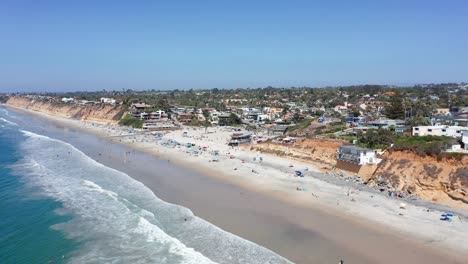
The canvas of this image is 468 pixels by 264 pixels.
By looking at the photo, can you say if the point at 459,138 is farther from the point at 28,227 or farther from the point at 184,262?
the point at 28,227

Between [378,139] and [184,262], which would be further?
[378,139]

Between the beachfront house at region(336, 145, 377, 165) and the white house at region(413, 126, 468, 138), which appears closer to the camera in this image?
the beachfront house at region(336, 145, 377, 165)

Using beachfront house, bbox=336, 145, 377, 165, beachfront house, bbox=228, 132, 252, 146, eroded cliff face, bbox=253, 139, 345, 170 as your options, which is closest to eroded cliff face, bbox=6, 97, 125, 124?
beachfront house, bbox=228, 132, 252, 146

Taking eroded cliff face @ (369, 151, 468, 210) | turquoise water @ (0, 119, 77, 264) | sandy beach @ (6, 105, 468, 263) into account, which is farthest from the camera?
eroded cliff face @ (369, 151, 468, 210)

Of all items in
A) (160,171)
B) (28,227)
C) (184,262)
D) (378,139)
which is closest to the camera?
(184,262)

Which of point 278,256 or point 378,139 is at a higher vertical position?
point 378,139

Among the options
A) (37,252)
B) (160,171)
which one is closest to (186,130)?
(160,171)

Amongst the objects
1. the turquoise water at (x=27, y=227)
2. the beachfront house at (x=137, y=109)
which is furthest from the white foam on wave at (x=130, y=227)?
the beachfront house at (x=137, y=109)

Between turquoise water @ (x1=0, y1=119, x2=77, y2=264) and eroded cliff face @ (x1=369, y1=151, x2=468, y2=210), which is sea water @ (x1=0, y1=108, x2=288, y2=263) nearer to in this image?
turquoise water @ (x1=0, y1=119, x2=77, y2=264)
